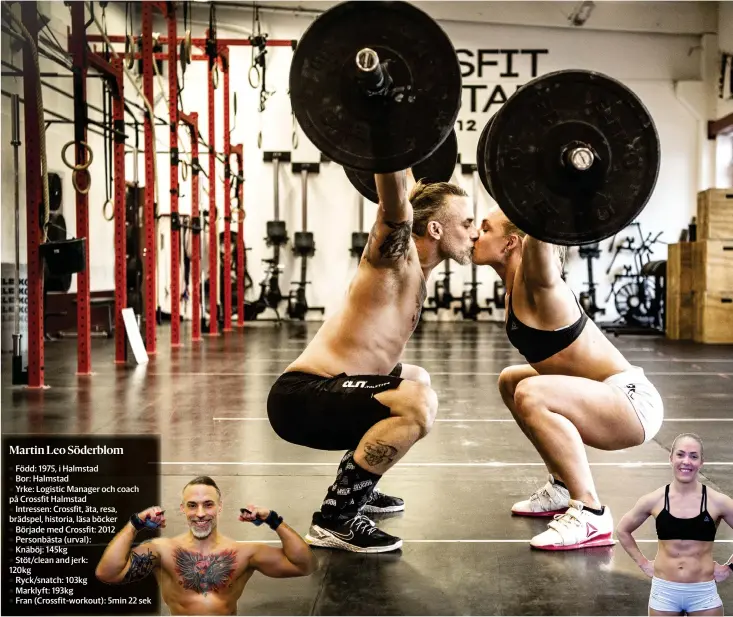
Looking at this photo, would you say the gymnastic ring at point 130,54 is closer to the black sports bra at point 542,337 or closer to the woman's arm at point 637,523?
the black sports bra at point 542,337

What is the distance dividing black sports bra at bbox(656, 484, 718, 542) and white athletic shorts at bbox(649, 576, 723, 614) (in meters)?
0.08

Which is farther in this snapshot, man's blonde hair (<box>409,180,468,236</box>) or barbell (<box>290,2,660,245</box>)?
man's blonde hair (<box>409,180,468,236</box>)

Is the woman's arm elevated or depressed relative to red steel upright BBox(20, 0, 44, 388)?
depressed

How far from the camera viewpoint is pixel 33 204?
501 cm

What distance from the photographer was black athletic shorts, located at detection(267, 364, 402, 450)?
7.46ft

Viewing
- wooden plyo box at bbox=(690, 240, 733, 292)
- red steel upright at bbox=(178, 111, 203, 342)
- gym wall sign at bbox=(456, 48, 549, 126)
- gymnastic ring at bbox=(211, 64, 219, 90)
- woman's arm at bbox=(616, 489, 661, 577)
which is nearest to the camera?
woman's arm at bbox=(616, 489, 661, 577)

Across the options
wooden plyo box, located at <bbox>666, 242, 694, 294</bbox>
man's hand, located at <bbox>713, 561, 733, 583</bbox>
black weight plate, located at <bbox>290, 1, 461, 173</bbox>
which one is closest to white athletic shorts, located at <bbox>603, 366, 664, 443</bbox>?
man's hand, located at <bbox>713, 561, 733, 583</bbox>

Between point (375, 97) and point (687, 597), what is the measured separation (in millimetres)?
1147

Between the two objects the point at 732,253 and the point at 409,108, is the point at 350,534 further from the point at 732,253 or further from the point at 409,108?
the point at 732,253

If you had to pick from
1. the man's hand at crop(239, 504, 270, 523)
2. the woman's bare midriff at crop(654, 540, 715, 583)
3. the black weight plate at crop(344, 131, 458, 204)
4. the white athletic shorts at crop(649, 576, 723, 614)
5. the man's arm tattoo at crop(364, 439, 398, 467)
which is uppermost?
the black weight plate at crop(344, 131, 458, 204)

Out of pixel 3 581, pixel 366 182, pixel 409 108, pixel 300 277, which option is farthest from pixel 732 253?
pixel 3 581

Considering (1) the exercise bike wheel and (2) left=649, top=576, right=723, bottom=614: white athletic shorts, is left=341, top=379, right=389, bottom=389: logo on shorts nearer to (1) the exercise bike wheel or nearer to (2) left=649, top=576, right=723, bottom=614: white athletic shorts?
(2) left=649, top=576, right=723, bottom=614: white athletic shorts

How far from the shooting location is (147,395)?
4.98 meters

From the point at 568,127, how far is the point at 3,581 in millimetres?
1524
